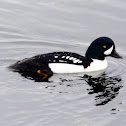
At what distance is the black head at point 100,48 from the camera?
1521 centimetres

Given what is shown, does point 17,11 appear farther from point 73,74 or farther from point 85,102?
point 85,102

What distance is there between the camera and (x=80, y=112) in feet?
38.8

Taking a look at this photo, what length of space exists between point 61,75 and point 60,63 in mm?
308

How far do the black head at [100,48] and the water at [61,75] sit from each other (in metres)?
0.46

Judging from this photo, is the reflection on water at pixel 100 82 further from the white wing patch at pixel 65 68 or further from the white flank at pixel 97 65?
the white flank at pixel 97 65

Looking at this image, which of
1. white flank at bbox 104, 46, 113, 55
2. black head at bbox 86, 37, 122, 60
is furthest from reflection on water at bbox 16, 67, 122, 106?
white flank at bbox 104, 46, 113, 55

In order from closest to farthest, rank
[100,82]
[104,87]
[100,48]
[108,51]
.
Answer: [104,87]
[100,82]
[100,48]
[108,51]

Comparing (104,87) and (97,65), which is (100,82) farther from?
(97,65)

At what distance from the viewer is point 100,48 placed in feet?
50.3

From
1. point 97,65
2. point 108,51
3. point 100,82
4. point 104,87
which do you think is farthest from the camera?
point 108,51

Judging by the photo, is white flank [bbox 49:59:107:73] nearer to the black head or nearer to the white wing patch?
the white wing patch

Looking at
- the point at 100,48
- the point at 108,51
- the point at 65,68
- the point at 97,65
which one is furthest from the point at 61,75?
the point at 108,51

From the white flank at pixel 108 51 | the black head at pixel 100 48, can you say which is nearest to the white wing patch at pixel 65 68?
the black head at pixel 100 48

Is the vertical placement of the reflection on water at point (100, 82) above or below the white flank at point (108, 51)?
below
